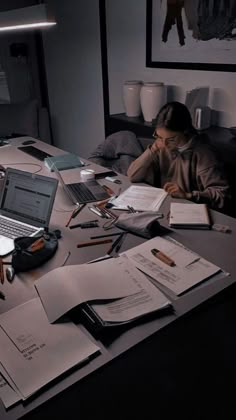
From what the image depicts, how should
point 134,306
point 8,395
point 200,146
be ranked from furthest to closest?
1. point 200,146
2. point 134,306
3. point 8,395

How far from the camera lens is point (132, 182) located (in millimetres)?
1993

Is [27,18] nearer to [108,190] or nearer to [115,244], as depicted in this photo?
[108,190]

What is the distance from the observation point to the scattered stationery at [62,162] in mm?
2213

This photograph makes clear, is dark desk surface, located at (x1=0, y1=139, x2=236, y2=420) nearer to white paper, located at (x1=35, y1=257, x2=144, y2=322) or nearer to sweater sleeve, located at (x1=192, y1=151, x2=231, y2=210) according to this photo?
white paper, located at (x1=35, y1=257, x2=144, y2=322)

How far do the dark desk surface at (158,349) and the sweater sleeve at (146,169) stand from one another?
2.19 feet

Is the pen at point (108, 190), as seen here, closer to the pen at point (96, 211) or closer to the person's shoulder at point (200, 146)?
the pen at point (96, 211)

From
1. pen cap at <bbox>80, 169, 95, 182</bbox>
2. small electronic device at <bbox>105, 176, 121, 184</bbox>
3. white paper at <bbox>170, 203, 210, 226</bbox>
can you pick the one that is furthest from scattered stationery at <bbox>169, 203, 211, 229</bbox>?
pen cap at <bbox>80, 169, 95, 182</bbox>

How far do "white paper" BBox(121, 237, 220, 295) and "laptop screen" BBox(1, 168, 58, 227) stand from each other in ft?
1.24

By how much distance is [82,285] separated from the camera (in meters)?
1.03

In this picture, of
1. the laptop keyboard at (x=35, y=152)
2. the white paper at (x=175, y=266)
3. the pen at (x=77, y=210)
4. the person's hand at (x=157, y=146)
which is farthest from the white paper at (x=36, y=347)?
the laptop keyboard at (x=35, y=152)

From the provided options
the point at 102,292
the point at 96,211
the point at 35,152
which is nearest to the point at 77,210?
the point at 96,211

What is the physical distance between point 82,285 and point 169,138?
3.80ft

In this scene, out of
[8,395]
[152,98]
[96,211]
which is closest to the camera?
[8,395]

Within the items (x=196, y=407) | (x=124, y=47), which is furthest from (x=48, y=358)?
(x=124, y=47)
